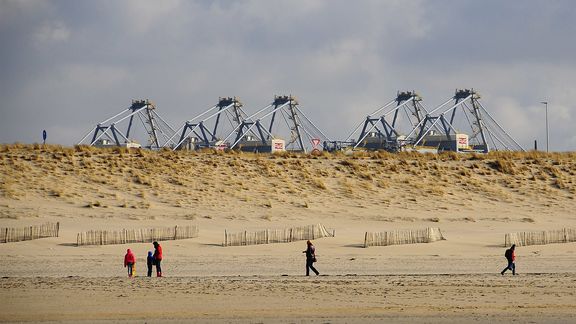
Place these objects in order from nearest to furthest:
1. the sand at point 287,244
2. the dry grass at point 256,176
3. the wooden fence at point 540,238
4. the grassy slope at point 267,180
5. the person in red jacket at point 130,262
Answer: the sand at point 287,244
the person in red jacket at point 130,262
the wooden fence at point 540,238
the grassy slope at point 267,180
the dry grass at point 256,176

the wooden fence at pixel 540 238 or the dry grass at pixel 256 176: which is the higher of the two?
the dry grass at pixel 256 176

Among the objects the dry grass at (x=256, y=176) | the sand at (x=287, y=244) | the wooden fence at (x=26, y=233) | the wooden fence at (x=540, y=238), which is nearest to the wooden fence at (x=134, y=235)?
the sand at (x=287, y=244)

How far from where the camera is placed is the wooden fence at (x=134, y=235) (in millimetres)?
37000

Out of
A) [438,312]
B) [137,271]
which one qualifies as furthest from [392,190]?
[438,312]

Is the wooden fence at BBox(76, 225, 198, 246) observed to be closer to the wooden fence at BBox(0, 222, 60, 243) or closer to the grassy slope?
the wooden fence at BBox(0, 222, 60, 243)

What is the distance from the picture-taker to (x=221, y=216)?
151 feet

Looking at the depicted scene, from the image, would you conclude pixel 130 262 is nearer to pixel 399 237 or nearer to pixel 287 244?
pixel 287 244

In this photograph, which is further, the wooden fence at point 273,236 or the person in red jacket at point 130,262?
the wooden fence at point 273,236

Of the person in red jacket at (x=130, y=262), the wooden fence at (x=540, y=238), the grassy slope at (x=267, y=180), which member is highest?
the grassy slope at (x=267, y=180)

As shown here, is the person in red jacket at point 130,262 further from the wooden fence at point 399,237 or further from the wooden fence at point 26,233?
the wooden fence at point 399,237

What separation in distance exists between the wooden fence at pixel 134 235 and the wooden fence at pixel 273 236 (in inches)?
65.3

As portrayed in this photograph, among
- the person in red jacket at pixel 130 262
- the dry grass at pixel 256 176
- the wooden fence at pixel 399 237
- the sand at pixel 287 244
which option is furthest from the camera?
the dry grass at pixel 256 176

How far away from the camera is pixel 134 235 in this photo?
125ft

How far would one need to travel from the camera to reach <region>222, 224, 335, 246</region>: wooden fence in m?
38.2
